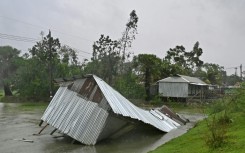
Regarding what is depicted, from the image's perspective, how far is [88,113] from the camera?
1736 centimetres

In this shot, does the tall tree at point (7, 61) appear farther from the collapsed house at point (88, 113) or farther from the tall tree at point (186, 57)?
the collapsed house at point (88, 113)

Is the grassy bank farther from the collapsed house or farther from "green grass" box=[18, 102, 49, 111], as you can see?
"green grass" box=[18, 102, 49, 111]

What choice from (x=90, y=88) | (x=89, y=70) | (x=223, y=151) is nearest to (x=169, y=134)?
(x=90, y=88)

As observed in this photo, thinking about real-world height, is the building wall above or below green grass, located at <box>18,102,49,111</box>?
above

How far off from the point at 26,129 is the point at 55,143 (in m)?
5.74

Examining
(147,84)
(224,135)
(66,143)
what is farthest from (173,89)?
(224,135)

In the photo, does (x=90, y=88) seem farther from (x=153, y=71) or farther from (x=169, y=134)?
(x=153, y=71)

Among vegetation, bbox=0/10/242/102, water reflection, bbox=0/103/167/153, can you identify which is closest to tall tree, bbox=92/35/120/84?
vegetation, bbox=0/10/242/102

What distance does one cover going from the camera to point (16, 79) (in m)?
54.8

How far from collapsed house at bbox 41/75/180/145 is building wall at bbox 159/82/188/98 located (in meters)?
29.6

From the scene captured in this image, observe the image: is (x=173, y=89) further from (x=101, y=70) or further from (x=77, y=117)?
(x=77, y=117)

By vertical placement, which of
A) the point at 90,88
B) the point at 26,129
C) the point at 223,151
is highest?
the point at 90,88

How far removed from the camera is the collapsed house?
1688 cm

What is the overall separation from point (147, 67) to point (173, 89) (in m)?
4.76
